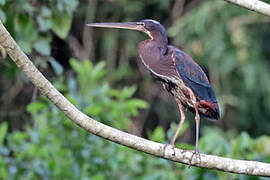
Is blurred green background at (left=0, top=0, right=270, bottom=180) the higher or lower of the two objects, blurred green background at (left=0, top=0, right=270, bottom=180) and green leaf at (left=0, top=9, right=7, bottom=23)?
the lower

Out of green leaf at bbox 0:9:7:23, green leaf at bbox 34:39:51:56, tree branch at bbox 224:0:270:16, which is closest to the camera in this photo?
tree branch at bbox 224:0:270:16

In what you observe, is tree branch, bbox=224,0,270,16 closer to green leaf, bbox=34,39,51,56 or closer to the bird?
the bird

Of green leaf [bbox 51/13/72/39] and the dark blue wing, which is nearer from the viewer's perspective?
the dark blue wing

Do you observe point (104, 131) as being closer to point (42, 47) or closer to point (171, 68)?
point (171, 68)

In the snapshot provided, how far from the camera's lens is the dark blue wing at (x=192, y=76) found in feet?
10.6

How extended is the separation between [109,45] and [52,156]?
3139mm

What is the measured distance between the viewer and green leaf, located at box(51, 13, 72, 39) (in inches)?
142

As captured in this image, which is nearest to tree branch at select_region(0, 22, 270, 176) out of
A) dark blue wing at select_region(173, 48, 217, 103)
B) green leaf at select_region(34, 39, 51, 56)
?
dark blue wing at select_region(173, 48, 217, 103)

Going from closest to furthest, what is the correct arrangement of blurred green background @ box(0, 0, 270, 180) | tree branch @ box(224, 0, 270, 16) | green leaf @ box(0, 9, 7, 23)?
tree branch @ box(224, 0, 270, 16) < green leaf @ box(0, 9, 7, 23) < blurred green background @ box(0, 0, 270, 180)

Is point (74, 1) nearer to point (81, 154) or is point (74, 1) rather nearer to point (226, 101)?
point (81, 154)

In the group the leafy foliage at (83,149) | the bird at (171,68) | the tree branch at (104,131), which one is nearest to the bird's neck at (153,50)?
the bird at (171,68)

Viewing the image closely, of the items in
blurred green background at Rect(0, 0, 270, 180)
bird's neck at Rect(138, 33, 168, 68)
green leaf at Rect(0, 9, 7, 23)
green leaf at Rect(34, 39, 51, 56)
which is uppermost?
green leaf at Rect(0, 9, 7, 23)

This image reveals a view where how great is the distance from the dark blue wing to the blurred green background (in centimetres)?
48

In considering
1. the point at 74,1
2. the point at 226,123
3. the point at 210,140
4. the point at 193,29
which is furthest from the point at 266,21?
the point at 74,1
